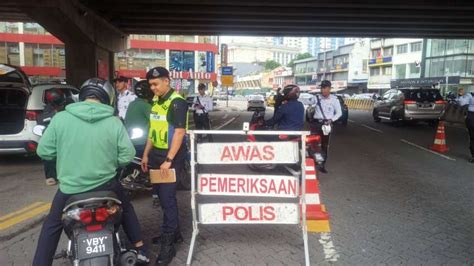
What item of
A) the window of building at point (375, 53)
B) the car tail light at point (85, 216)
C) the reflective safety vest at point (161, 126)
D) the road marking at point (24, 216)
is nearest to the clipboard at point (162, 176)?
the reflective safety vest at point (161, 126)

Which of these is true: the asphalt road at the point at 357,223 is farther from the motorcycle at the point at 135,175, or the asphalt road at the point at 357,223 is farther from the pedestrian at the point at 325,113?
the pedestrian at the point at 325,113

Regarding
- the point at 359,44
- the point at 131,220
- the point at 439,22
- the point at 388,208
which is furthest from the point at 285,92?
the point at 359,44

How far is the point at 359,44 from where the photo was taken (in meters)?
79.6

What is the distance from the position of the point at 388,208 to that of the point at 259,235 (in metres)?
2.24

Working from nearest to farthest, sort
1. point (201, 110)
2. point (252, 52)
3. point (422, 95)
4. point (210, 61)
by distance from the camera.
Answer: point (201, 110), point (422, 95), point (210, 61), point (252, 52)

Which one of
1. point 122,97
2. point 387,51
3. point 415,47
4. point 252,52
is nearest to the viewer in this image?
point 122,97

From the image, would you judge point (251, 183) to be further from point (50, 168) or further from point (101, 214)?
point (50, 168)

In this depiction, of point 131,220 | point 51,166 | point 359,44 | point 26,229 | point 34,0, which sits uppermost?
point 359,44

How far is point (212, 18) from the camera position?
63.3 ft

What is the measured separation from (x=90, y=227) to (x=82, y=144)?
0.61 m

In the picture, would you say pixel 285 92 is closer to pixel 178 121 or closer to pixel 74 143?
pixel 178 121

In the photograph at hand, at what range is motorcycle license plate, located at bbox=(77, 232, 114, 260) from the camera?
3033mm

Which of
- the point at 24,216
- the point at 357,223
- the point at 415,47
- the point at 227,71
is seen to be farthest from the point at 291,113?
the point at 415,47

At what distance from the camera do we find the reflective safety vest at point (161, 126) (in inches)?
164
